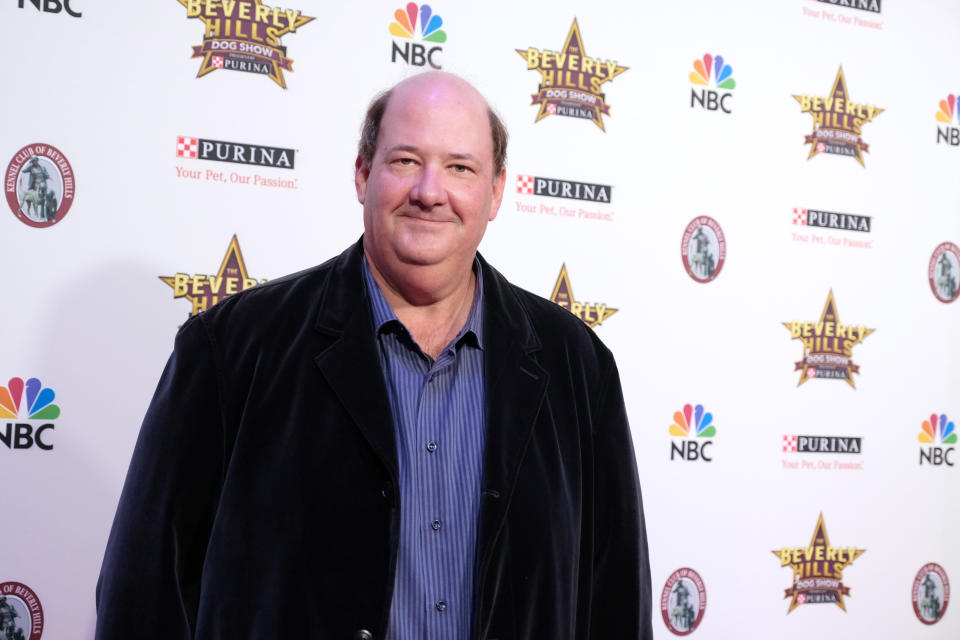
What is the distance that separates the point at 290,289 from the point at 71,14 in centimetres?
138

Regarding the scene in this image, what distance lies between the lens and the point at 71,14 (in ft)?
7.64

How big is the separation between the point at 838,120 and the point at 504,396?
2399 millimetres

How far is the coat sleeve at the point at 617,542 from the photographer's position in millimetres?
1573

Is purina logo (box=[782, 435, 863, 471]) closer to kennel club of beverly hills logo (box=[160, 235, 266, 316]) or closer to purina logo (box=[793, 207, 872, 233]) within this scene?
purina logo (box=[793, 207, 872, 233])

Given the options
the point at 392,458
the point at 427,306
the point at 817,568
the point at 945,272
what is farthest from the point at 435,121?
the point at 945,272

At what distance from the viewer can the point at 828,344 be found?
3.21 m

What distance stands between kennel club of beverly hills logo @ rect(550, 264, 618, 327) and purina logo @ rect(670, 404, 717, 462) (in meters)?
0.44

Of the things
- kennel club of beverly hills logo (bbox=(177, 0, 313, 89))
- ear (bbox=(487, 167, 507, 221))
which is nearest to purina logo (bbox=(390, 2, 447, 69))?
kennel club of beverly hills logo (bbox=(177, 0, 313, 89))

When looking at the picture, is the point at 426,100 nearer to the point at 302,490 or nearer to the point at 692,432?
the point at 302,490

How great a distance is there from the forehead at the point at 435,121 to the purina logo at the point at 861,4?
2.32 metres

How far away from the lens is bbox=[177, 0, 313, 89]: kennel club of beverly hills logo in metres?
2.44

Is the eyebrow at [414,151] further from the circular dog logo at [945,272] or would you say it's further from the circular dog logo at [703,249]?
the circular dog logo at [945,272]

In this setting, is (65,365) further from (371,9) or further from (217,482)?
(371,9)

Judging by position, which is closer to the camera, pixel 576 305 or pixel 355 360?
pixel 355 360
